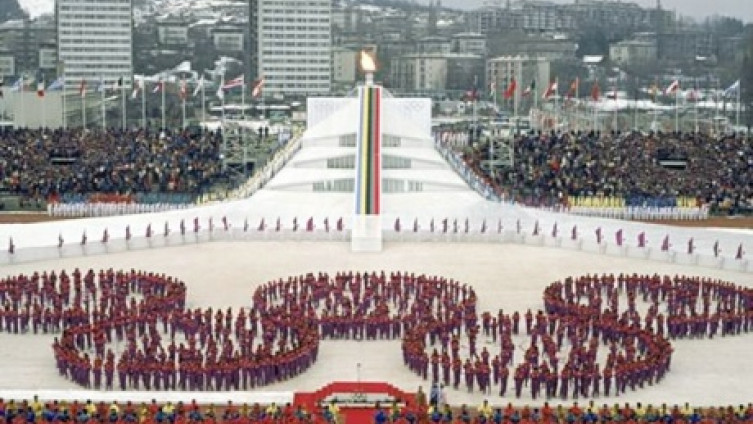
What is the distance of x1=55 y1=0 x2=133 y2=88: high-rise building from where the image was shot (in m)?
137

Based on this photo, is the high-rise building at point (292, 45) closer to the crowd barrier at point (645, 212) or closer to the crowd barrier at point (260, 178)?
the crowd barrier at point (260, 178)

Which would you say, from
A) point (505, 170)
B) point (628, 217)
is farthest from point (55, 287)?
point (505, 170)

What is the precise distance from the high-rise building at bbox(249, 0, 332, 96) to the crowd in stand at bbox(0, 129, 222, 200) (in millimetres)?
67357

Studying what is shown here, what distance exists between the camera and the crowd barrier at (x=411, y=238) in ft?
133

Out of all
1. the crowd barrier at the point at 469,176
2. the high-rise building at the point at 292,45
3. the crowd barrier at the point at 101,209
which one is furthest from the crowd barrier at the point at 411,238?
the high-rise building at the point at 292,45

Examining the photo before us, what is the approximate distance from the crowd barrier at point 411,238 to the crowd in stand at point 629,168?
10613 mm

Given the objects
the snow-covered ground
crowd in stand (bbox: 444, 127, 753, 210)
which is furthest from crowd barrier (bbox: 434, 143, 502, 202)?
the snow-covered ground

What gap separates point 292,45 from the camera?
143 m

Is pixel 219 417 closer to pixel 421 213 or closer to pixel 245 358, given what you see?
pixel 245 358

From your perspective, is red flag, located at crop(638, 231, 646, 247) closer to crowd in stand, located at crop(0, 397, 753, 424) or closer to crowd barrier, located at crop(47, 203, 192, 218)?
crowd in stand, located at crop(0, 397, 753, 424)

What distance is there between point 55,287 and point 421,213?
16727mm

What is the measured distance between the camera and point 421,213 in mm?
47250

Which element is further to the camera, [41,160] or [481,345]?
[41,160]

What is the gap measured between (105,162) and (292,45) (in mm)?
81855
